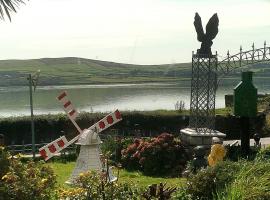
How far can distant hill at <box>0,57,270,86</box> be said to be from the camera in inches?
5404

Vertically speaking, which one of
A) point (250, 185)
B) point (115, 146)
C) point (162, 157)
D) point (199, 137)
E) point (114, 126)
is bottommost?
point (162, 157)

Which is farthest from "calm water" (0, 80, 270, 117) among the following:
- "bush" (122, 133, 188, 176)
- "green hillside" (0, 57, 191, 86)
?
"green hillside" (0, 57, 191, 86)

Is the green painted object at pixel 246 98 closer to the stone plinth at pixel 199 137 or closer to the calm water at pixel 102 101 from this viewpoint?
the stone plinth at pixel 199 137

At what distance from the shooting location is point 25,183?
7.99m

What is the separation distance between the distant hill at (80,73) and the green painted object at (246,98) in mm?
101810

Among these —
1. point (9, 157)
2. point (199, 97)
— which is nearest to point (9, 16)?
point (9, 157)

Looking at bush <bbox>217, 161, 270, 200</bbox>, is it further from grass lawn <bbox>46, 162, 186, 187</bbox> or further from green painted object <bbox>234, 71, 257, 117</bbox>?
green painted object <bbox>234, 71, 257, 117</bbox>

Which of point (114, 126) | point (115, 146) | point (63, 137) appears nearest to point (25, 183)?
point (63, 137)

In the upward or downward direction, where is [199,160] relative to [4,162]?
downward

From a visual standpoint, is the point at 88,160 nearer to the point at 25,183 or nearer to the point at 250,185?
the point at 25,183

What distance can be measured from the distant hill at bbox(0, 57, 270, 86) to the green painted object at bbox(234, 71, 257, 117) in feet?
334

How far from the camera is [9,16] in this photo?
768cm

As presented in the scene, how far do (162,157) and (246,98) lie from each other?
3.68 m

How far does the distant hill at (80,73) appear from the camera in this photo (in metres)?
137
